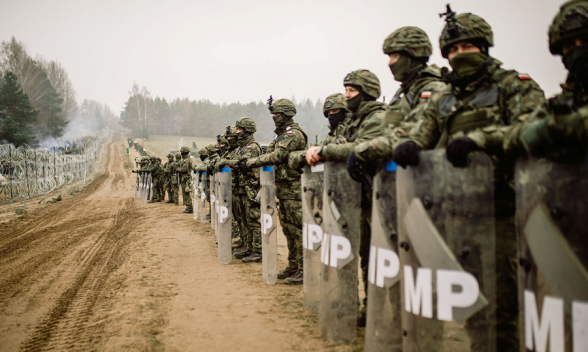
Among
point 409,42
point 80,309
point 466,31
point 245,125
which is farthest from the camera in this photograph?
point 245,125

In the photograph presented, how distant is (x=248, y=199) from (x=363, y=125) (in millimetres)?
4143

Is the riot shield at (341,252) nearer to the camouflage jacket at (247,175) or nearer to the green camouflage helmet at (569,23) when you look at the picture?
the green camouflage helmet at (569,23)

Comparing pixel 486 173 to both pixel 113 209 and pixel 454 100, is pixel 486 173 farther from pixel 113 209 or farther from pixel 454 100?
pixel 113 209

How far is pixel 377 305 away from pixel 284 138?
142 inches

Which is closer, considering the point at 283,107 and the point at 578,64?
the point at 578,64

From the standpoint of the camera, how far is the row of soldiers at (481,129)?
160 centimetres

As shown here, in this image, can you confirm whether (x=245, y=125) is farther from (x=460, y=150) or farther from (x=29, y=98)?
(x=29, y=98)

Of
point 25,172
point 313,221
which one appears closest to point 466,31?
point 313,221

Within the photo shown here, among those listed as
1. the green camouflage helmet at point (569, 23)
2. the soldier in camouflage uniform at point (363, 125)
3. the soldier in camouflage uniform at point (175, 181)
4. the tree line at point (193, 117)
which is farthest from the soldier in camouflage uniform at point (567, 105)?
the tree line at point (193, 117)

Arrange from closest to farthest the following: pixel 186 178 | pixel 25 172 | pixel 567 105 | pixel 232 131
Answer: pixel 567 105
pixel 232 131
pixel 186 178
pixel 25 172

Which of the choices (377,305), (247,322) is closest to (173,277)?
(247,322)

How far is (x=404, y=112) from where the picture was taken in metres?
3.10

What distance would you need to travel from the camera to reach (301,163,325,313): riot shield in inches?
153

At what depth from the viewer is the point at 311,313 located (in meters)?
4.28
